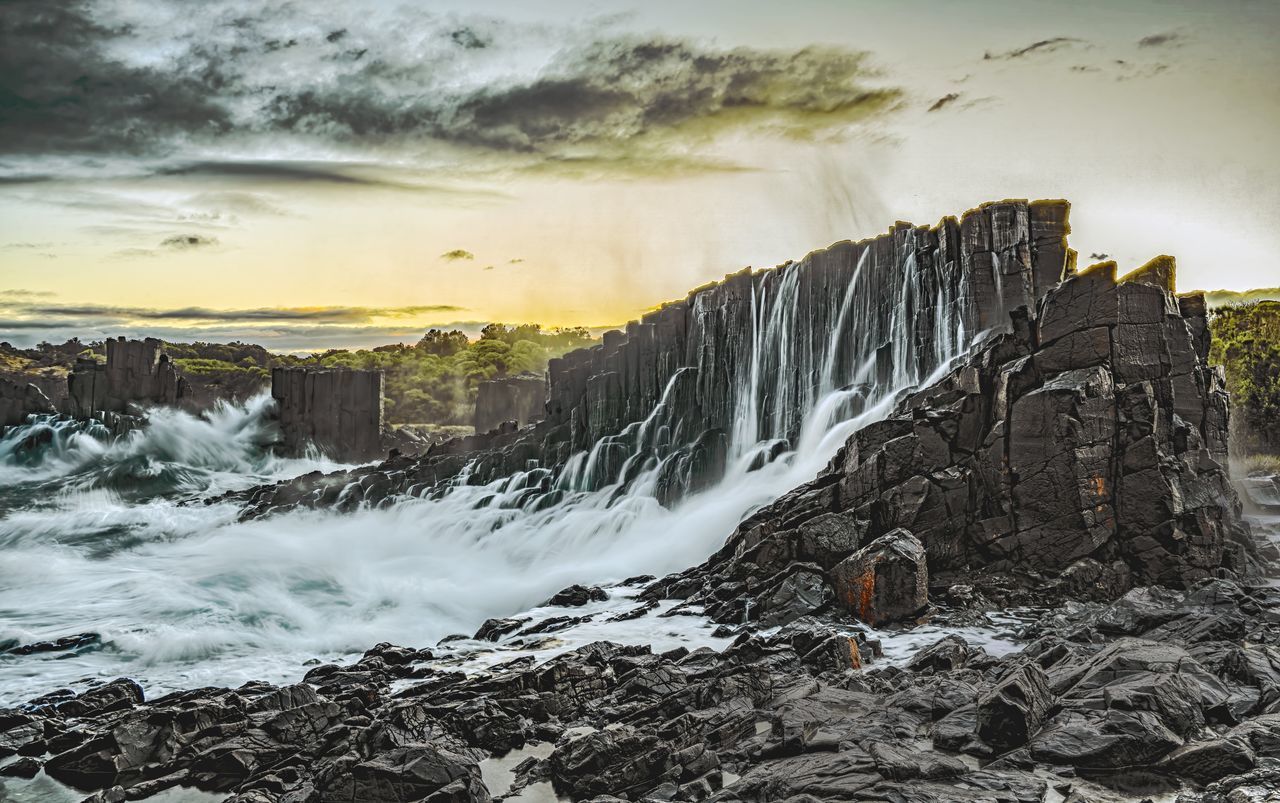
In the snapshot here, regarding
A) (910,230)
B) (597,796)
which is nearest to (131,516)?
(910,230)

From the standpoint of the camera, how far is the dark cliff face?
79.6 ft

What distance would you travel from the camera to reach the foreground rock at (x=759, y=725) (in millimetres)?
7277

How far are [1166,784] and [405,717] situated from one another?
24.0 feet

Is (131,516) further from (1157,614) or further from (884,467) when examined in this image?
(1157,614)

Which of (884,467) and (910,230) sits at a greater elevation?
(910,230)

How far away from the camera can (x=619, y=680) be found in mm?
11508

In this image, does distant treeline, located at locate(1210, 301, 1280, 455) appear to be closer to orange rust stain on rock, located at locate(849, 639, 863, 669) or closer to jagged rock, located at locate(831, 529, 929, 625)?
jagged rock, located at locate(831, 529, 929, 625)

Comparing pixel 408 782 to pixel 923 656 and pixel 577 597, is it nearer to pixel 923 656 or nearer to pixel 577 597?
pixel 923 656

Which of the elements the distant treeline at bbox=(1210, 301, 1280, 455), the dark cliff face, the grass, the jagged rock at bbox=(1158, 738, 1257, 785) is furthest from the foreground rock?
the distant treeline at bbox=(1210, 301, 1280, 455)

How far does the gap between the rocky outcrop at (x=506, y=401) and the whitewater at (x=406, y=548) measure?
72.2 ft

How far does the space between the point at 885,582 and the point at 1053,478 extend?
13.2 feet

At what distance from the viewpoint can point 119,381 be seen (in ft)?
183

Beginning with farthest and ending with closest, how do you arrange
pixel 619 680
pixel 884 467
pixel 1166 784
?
pixel 884 467, pixel 619 680, pixel 1166 784

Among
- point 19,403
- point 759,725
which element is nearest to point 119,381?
point 19,403
